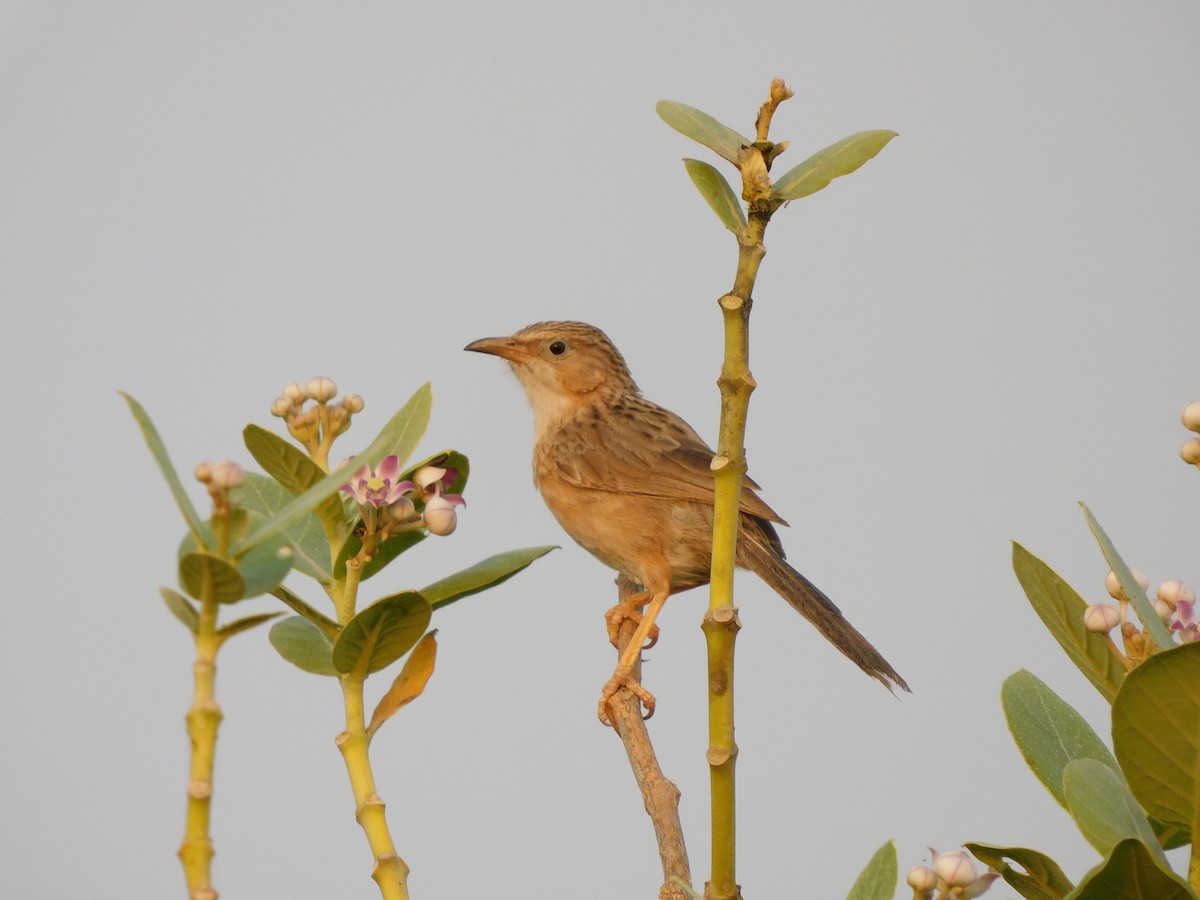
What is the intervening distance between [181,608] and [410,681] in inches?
27.6

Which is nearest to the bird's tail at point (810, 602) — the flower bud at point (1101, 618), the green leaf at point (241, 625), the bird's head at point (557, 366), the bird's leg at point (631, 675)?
the bird's leg at point (631, 675)

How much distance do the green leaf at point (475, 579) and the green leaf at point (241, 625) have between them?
1.86 ft

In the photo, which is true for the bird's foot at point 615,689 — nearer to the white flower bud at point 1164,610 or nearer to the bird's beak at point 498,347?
the bird's beak at point 498,347

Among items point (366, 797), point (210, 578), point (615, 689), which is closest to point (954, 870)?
point (366, 797)

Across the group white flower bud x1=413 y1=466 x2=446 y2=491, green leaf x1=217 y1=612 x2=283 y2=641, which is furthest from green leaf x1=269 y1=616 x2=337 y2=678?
green leaf x1=217 y1=612 x2=283 y2=641

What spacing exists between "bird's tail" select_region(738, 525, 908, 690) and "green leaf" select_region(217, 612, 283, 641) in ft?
14.2

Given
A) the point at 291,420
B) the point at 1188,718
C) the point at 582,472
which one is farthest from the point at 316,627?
the point at 582,472

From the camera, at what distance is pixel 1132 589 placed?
174 centimetres

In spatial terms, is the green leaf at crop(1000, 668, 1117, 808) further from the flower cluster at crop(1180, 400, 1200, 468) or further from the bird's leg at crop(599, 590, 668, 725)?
the bird's leg at crop(599, 590, 668, 725)

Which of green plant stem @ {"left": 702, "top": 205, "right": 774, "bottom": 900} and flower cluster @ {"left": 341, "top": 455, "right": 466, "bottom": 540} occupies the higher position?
flower cluster @ {"left": 341, "top": 455, "right": 466, "bottom": 540}

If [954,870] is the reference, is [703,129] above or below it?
above

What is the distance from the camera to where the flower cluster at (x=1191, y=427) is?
1908 mm

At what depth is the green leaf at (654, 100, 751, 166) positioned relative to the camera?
1.81 m

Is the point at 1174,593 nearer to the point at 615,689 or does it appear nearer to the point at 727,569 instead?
the point at 727,569
